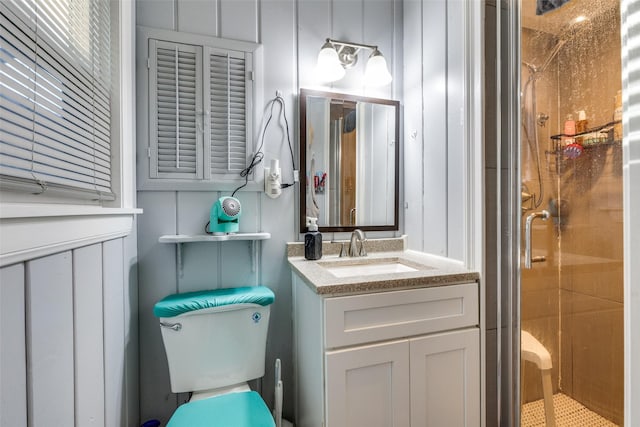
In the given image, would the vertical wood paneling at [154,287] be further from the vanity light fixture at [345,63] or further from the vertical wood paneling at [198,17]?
the vanity light fixture at [345,63]

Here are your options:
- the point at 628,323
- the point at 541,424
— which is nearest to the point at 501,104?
the point at 628,323

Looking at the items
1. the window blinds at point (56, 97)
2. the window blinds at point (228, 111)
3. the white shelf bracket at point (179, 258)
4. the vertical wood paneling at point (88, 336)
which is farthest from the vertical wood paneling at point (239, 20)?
the vertical wood paneling at point (88, 336)

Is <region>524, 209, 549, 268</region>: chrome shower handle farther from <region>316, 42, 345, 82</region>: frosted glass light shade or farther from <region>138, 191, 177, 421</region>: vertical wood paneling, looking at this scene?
<region>138, 191, 177, 421</region>: vertical wood paneling

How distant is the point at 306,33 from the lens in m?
1.55

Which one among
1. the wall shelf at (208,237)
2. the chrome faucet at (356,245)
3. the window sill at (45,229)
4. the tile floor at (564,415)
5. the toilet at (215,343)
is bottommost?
the tile floor at (564,415)

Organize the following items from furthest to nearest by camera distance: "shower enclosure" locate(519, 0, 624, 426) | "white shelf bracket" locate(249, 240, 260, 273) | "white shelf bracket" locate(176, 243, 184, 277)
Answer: "white shelf bracket" locate(249, 240, 260, 273) → "white shelf bracket" locate(176, 243, 184, 277) → "shower enclosure" locate(519, 0, 624, 426)

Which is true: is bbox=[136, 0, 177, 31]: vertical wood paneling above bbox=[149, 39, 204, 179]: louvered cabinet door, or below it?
above

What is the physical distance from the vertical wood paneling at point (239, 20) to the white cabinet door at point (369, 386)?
1501 millimetres

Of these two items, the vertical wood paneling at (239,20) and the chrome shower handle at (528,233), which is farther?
the vertical wood paneling at (239,20)

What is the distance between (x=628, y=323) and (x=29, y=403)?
1.34 m

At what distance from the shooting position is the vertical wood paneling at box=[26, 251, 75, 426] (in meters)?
0.60

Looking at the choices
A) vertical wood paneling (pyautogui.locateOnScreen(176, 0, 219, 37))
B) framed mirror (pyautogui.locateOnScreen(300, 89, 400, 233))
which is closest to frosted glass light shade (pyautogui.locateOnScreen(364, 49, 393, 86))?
framed mirror (pyautogui.locateOnScreen(300, 89, 400, 233))

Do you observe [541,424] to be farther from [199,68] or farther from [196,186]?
[199,68]

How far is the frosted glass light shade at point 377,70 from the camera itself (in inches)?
61.2
